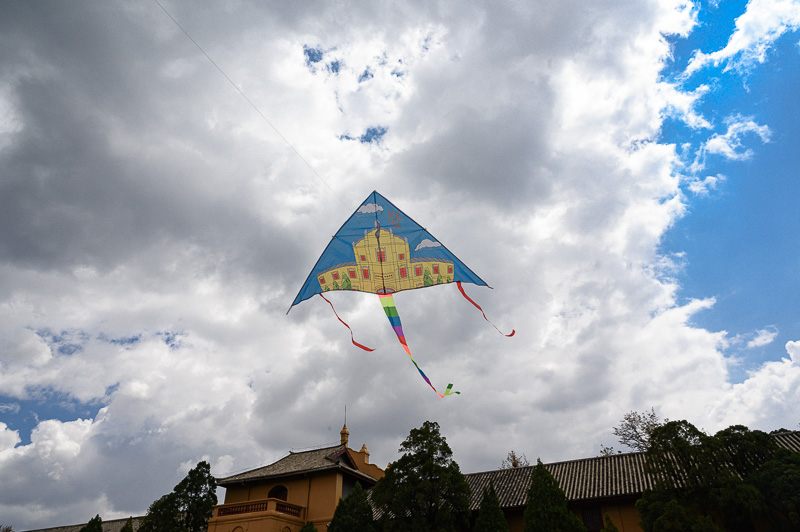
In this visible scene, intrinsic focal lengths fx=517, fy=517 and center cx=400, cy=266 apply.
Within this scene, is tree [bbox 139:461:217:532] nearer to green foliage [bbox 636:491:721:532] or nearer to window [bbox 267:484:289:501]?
window [bbox 267:484:289:501]

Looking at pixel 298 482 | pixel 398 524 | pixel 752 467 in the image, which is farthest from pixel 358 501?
pixel 752 467

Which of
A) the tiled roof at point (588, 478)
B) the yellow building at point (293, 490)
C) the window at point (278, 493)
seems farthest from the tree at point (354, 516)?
the window at point (278, 493)

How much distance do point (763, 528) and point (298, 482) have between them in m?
18.4

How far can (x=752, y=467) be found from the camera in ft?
51.2

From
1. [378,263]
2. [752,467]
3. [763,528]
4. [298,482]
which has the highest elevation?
[378,263]

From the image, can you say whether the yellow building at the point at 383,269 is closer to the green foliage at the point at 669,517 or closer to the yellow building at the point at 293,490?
the green foliage at the point at 669,517

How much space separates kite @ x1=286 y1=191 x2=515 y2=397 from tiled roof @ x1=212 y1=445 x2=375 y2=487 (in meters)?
14.0

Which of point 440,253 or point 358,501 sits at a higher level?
point 440,253

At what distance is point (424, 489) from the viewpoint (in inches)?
672

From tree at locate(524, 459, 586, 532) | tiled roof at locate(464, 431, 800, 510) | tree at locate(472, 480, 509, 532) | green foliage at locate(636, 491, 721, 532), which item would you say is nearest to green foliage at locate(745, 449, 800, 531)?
green foliage at locate(636, 491, 721, 532)

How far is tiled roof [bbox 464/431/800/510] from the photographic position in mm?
19266

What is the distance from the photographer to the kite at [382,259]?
12562mm

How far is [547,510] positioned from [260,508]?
1256 centimetres

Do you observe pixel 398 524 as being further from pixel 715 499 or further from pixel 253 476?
pixel 253 476
